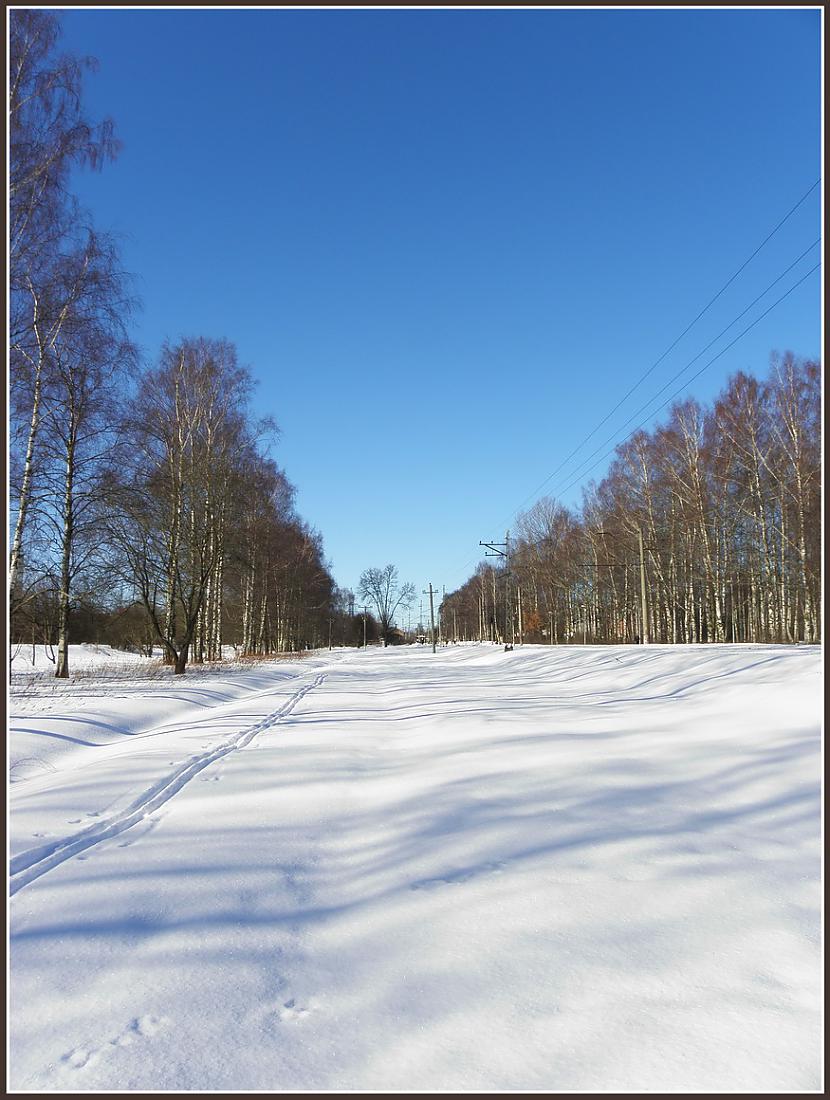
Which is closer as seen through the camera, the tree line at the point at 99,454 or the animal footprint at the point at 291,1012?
the animal footprint at the point at 291,1012

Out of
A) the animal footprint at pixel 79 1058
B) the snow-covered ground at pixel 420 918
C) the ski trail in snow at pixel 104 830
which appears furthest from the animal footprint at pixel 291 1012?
the ski trail in snow at pixel 104 830

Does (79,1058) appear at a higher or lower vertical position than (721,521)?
lower

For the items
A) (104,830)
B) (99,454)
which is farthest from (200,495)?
(104,830)

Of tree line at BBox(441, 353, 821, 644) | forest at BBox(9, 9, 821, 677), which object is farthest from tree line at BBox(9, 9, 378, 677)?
tree line at BBox(441, 353, 821, 644)

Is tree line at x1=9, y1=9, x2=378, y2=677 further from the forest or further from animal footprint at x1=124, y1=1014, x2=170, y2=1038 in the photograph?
animal footprint at x1=124, y1=1014, x2=170, y2=1038

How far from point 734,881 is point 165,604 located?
1980cm

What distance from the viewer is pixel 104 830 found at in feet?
13.9

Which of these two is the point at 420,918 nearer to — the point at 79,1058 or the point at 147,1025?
the point at 147,1025

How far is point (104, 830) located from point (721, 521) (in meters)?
29.3

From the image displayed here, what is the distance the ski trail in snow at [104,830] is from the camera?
3.58m

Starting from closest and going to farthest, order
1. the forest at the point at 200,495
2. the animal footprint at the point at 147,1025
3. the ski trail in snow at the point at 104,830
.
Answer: the animal footprint at the point at 147,1025 < the ski trail in snow at the point at 104,830 < the forest at the point at 200,495

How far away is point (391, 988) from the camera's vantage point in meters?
2.45

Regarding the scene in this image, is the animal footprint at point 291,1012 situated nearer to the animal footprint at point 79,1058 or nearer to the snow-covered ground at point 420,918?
the snow-covered ground at point 420,918

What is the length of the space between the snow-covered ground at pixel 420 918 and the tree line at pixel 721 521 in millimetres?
18985
